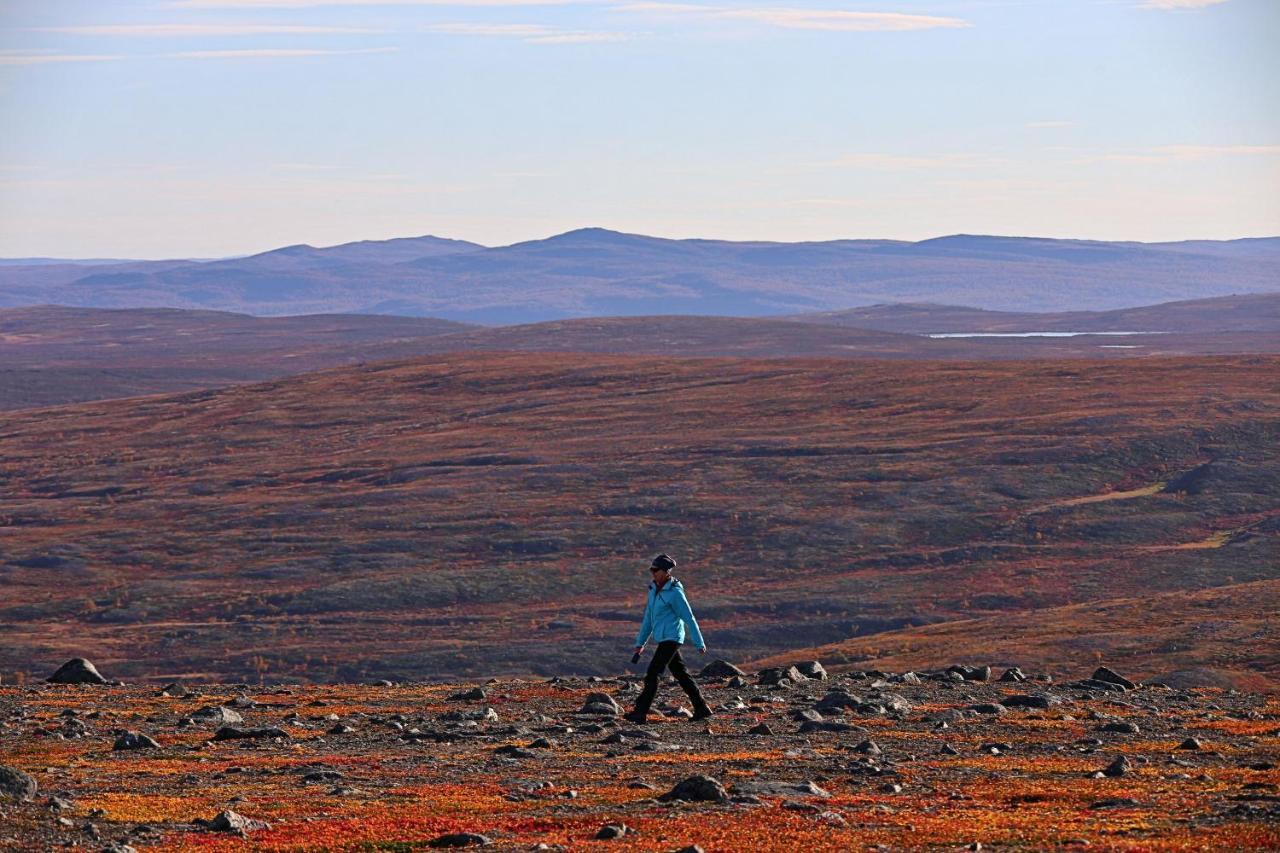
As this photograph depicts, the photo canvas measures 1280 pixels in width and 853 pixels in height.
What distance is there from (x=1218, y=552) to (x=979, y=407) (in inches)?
1739

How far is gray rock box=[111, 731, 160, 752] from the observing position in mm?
23500

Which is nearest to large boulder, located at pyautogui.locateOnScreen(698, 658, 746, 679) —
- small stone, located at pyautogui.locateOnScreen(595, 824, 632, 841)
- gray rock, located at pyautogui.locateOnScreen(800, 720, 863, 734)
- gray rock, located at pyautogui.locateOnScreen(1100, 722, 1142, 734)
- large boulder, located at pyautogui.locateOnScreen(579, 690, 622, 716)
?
large boulder, located at pyautogui.locateOnScreen(579, 690, 622, 716)

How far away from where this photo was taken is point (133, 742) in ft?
77.7

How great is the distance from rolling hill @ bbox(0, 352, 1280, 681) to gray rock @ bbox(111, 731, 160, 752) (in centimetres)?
2691

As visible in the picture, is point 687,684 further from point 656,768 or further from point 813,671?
point 813,671

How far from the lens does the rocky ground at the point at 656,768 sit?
15.7 meters

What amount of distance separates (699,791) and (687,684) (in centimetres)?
756

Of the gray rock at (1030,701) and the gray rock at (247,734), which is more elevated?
the gray rock at (247,734)

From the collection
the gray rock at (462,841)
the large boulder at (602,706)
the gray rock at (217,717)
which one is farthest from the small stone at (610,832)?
the gray rock at (217,717)

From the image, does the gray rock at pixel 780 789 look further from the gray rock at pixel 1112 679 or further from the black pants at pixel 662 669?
the gray rock at pixel 1112 679

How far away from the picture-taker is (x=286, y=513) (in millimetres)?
89812

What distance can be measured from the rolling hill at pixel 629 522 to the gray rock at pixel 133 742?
26909mm

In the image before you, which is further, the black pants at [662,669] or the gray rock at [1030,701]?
the gray rock at [1030,701]

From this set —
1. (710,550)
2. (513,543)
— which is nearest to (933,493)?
(710,550)
